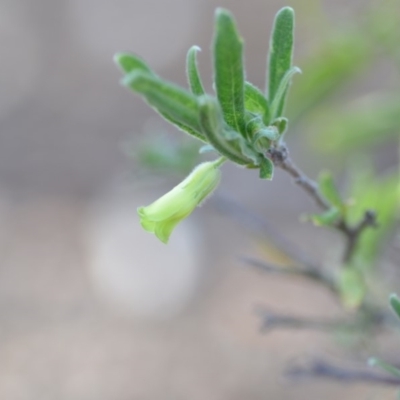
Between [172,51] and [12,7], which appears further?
[12,7]

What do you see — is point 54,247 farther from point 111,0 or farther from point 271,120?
point 271,120

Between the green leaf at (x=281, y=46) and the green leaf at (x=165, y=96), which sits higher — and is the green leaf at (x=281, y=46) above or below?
above

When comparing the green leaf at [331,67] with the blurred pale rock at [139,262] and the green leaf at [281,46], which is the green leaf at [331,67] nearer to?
the green leaf at [281,46]

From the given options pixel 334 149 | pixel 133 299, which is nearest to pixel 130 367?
pixel 133 299

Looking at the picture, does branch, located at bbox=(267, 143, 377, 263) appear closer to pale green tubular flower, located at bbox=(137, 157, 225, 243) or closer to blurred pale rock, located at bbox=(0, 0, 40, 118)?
pale green tubular flower, located at bbox=(137, 157, 225, 243)

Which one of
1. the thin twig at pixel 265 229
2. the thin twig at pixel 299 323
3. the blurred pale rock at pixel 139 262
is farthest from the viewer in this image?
the blurred pale rock at pixel 139 262

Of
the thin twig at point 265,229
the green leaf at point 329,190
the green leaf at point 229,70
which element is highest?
the thin twig at point 265,229

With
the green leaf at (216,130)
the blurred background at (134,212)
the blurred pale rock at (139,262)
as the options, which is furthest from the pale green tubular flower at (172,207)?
the blurred pale rock at (139,262)
